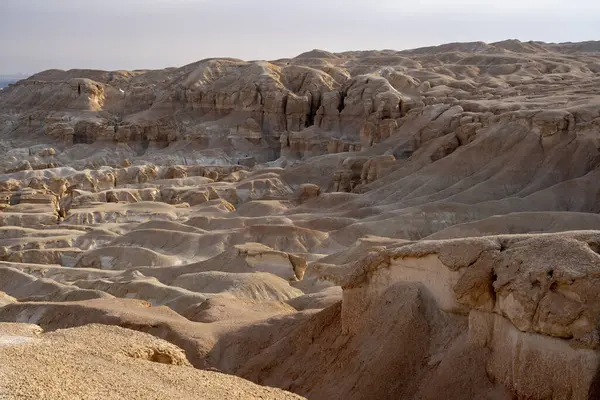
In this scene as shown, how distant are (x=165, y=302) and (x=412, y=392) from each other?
507 inches

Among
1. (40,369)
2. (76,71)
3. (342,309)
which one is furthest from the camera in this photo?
(76,71)

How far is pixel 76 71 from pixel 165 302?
6933cm

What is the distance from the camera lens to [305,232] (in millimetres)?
35469

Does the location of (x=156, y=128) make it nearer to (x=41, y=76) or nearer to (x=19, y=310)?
(x=41, y=76)

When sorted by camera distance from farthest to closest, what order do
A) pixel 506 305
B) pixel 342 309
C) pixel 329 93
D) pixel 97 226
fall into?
1. pixel 329 93
2. pixel 97 226
3. pixel 342 309
4. pixel 506 305

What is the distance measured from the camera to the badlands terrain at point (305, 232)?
11.2 m

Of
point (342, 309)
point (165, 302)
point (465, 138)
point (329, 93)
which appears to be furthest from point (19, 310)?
point (329, 93)

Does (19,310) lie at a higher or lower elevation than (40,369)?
lower

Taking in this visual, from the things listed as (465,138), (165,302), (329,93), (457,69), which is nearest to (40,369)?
(165,302)

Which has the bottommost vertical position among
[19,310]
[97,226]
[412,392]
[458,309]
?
[97,226]

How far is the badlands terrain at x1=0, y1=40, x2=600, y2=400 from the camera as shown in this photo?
11.2m

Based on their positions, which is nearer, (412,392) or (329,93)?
(412,392)

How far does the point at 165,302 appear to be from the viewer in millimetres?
23953

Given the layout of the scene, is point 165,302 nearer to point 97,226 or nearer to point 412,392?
point 412,392
